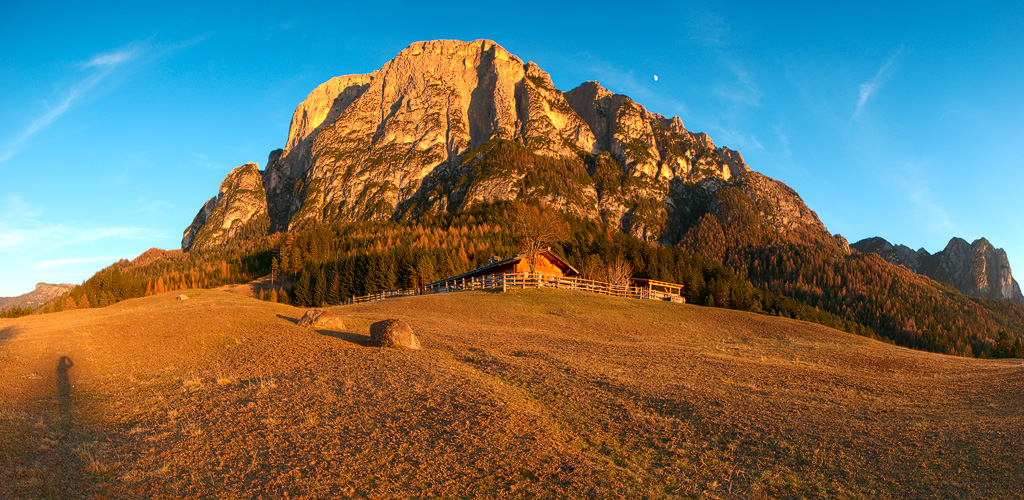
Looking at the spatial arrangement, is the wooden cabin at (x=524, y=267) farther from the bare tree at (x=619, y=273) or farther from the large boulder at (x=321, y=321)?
the large boulder at (x=321, y=321)

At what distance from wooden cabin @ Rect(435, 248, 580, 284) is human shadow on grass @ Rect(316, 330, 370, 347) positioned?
1133 inches

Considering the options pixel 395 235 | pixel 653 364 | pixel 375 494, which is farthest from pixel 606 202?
pixel 375 494

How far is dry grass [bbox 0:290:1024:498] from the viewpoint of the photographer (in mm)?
7824

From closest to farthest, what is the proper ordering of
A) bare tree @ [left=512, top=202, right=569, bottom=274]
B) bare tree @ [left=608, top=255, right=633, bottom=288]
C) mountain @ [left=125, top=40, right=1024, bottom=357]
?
bare tree @ [left=512, top=202, right=569, bottom=274]
bare tree @ [left=608, top=255, right=633, bottom=288]
mountain @ [left=125, top=40, right=1024, bottom=357]

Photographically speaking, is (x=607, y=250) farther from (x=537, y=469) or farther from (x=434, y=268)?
(x=537, y=469)

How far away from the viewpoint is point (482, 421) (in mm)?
10578

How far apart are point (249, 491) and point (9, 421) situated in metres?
7.57

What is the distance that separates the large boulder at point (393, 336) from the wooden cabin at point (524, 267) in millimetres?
31053

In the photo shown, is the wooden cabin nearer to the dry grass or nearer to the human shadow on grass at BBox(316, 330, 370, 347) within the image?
the human shadow on grass at BBox(316, 330, 370, 347)

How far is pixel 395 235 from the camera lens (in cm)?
10475

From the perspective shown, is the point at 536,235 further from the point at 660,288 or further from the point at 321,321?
the point at 321,321

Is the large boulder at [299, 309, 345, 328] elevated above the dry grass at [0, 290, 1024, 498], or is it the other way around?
the large boulder at [299, 309, 345, 328]

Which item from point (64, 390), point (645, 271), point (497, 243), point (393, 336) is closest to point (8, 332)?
point (64, 390)

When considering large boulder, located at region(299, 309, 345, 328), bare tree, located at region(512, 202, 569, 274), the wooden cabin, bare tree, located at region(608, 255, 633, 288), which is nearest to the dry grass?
large boulder, located at region(299, 309, 345, 328)
